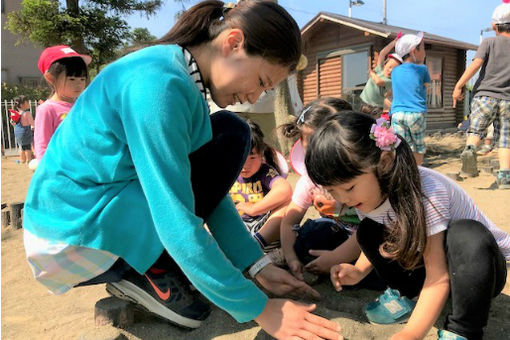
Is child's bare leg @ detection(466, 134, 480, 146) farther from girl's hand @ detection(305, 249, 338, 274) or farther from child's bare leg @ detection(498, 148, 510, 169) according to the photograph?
girl's hand @ detection(305, 249, 338, 274)

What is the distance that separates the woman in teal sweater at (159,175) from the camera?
3.66 feet

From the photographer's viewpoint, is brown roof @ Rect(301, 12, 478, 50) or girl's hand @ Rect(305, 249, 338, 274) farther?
brown roof @ Rect(301, 12, 478, 50)

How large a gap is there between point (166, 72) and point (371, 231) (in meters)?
0.92

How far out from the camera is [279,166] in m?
2.57

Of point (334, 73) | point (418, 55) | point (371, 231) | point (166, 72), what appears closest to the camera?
point (166, 72)

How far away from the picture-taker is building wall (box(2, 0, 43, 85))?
19547mm

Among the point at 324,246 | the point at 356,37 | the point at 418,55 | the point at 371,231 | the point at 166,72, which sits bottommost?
the point at 324,246

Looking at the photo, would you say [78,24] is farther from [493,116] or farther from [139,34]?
[493,116]

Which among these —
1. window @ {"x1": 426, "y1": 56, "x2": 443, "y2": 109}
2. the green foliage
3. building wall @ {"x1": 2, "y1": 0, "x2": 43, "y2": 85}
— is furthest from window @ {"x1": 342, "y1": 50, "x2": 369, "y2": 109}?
building wall @ {"x1": 2, "y1": 0, "x2": 43, "y2": 85}

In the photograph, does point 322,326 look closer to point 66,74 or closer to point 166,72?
point 166,72

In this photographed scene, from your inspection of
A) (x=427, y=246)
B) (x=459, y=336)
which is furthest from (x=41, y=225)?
(x=459, y=336)

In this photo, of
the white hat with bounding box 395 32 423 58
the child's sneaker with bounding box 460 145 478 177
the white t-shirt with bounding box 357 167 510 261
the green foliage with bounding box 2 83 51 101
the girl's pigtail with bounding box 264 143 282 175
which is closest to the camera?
the white t-shirt with bounding box 357 167 510 261

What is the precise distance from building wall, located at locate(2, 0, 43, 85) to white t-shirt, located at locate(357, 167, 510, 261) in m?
→ 21.8

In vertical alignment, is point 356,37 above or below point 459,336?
above
